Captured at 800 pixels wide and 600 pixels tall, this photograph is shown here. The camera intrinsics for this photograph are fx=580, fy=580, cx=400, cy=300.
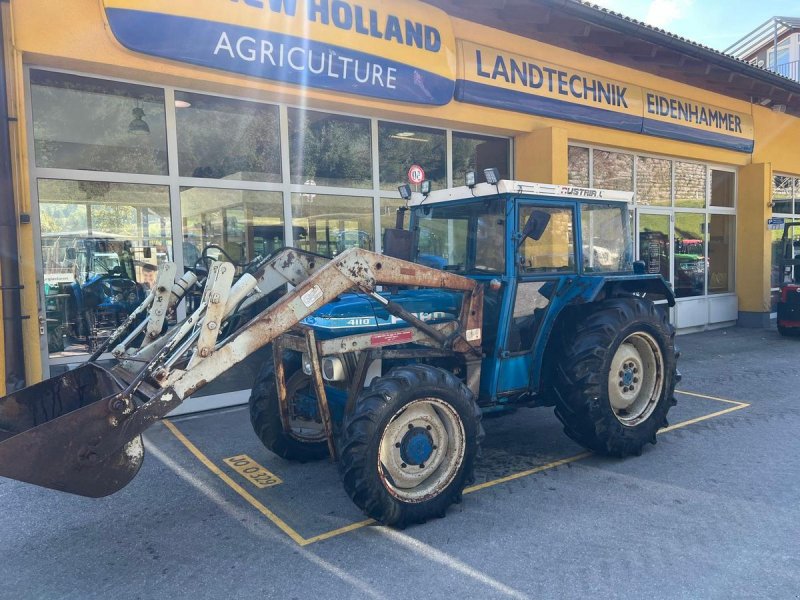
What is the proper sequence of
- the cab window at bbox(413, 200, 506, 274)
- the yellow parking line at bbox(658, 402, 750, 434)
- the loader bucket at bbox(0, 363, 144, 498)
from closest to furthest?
the loader bucket at bbox(0, 363, 144, 498)
the cab window at bbox(413, 200, 506, 274)
the yellow parking line at bbox(658, 402, 750, 434)

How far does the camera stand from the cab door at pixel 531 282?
4.35 meters

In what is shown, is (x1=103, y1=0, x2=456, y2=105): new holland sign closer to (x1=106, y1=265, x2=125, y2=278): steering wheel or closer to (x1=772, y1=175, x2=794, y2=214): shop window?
(x1=106, y1=265, x2=125, y2=278): steering wheel

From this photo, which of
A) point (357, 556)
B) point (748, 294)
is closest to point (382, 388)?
point (357, 556)

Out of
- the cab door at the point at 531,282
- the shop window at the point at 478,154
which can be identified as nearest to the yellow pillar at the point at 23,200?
the cab door at the point at 531,282

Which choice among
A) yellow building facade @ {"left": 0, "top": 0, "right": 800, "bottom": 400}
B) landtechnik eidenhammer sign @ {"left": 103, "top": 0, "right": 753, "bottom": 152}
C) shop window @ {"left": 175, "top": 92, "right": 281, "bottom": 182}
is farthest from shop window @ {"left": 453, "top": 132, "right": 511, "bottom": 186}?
shop window @ {"left": 175, "top": 92, "right": 281, "bottom": 182}

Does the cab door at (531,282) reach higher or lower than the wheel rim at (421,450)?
higher

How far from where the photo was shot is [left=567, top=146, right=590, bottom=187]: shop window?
9.70 metres

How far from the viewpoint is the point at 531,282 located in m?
4.43

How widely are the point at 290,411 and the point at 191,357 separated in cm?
129

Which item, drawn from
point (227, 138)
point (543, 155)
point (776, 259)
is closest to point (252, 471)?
point (227, 138)

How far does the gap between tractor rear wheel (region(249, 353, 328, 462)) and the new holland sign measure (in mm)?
3366

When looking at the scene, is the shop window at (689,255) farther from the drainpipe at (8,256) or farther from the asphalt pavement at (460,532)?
Answer: the drainpipe at (8,256)

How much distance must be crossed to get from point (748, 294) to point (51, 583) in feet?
43.5

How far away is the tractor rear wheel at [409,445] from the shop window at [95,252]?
12.4ft
